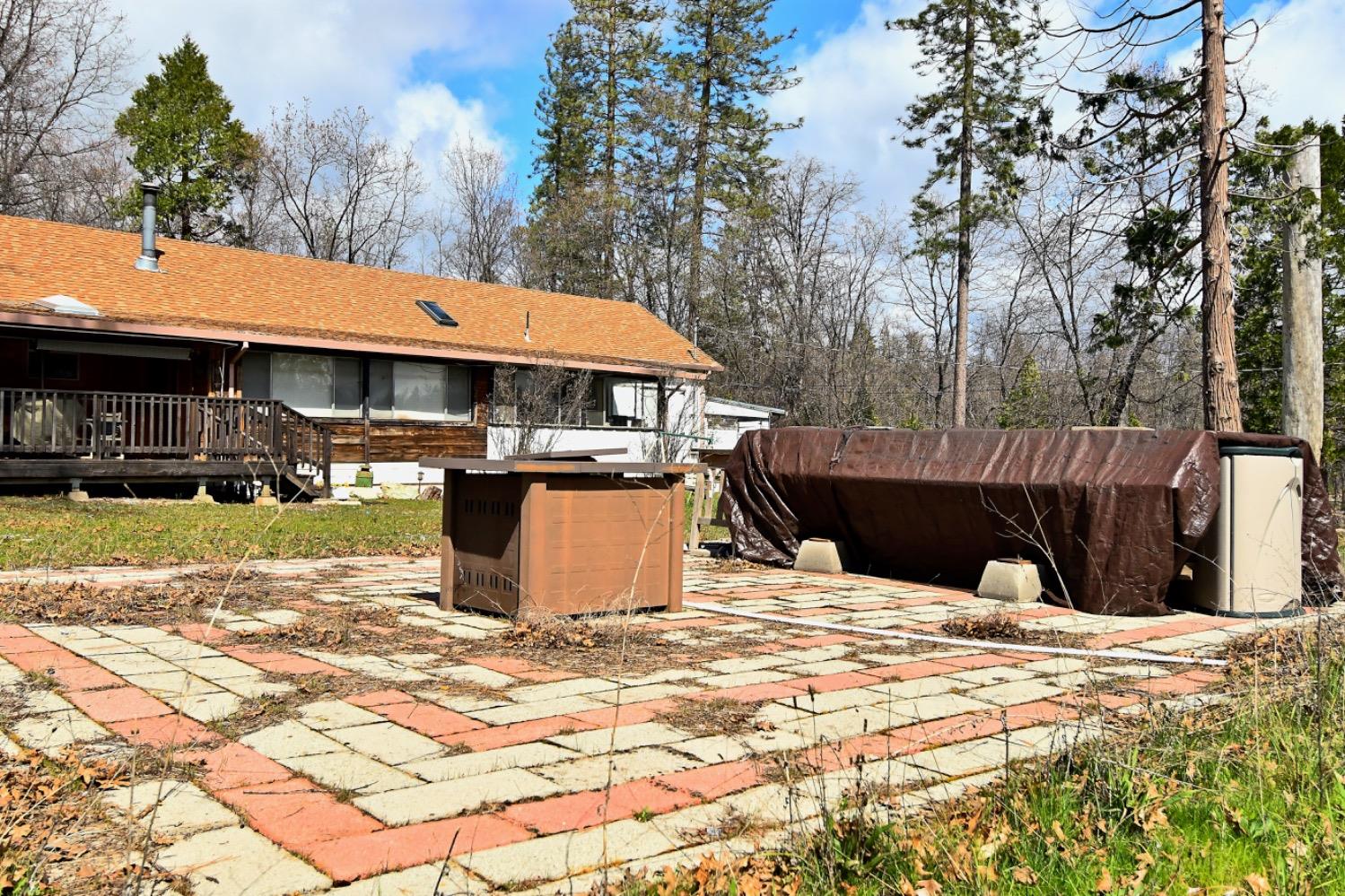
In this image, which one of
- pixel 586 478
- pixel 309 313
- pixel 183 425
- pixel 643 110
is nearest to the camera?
pixel 586 478

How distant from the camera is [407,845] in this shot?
2.92 m

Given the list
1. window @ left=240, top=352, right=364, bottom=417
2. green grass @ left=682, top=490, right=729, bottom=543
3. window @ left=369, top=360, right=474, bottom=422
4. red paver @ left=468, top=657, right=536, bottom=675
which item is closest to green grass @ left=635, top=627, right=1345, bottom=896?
red paver @ left=468, top=657, right=536, bottom=675

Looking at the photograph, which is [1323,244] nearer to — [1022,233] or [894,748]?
[894,748]

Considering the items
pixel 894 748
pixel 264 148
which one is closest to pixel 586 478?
pixel 894 748

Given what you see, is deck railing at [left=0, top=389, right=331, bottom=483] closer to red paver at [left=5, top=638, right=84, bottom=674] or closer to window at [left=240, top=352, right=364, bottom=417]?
window at [left=240, top=352, right=364, bottom=417]

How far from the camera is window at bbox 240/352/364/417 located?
19516 millimetres

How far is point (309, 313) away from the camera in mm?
20172

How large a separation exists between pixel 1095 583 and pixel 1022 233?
2561 cm

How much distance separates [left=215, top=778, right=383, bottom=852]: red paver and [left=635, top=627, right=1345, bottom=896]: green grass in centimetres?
99

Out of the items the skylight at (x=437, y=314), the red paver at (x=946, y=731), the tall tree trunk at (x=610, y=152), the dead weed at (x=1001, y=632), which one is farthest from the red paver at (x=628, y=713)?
the tall tree trunk at (x=610, y=152)

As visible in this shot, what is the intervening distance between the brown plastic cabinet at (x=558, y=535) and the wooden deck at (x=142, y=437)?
9.12m

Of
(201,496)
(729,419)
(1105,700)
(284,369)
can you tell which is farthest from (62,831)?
(729,419)

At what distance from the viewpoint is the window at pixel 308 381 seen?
19.5 metres

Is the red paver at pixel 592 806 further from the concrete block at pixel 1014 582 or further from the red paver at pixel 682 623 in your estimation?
the concrete block at pixel 1014 582
